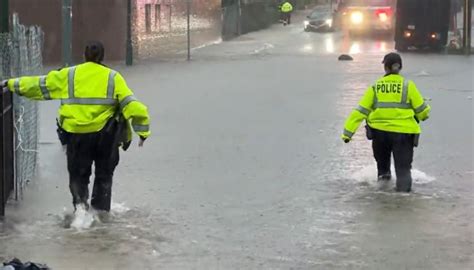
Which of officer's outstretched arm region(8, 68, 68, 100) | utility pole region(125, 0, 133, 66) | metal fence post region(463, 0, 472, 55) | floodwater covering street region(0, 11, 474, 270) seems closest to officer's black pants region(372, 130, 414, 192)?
floodwater covering street region(0, 11, 474, 270)

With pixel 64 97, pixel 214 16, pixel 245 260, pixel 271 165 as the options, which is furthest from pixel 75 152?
pixel 214 16

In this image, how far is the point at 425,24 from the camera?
36625mm

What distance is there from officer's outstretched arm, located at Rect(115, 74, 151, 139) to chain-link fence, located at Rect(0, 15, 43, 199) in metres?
1.26

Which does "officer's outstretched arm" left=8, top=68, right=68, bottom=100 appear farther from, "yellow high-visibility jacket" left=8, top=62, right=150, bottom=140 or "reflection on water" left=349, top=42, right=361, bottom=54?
"reflection on water" left=349, top=42, right=361, bottom=54

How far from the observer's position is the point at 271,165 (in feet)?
36.3

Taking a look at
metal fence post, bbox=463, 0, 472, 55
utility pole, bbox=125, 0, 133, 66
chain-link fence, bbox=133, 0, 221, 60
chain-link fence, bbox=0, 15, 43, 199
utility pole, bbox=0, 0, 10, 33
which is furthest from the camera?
metal fence post, bbox=463, 0, 472, 55

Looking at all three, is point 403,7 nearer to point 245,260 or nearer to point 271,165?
point 271,165

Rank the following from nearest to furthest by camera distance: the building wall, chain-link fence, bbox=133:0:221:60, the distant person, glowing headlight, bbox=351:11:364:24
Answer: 1. the building wall
2. chain-link fence, bbox=133:0:221:60
3. glowing headlight, bbox=351:11:364:24
4. the distant person

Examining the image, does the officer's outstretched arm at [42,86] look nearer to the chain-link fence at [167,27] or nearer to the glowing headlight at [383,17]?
the chain-link fence at [167,27]

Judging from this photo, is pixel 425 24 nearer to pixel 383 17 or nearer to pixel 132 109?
pixel 383 17

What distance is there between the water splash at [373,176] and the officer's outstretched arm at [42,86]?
12.7 ft

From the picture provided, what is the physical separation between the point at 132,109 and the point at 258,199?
2.09 metres

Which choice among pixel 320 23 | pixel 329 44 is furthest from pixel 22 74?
pixel 320 23

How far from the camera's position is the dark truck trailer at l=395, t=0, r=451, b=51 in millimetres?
36594
